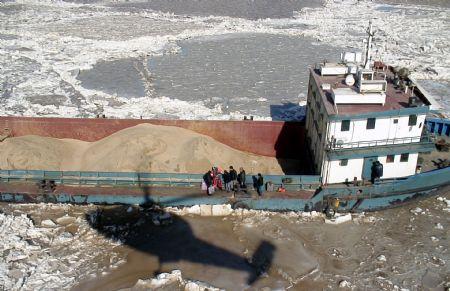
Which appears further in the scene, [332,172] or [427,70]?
[427,70]

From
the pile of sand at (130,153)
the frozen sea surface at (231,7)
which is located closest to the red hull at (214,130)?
the pile of sand at (130,153)

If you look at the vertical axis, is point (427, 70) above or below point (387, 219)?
above

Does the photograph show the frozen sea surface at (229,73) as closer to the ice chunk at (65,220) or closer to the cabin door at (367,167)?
the cabin door at (367,167)

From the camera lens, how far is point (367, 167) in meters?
13.9

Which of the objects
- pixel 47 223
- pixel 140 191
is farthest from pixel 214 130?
pixel 47 223

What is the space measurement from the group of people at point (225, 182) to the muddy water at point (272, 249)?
811 mm

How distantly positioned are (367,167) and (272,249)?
381 cm

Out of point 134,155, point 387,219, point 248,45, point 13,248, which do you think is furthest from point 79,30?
point 387,219

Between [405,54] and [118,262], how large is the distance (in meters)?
24.4

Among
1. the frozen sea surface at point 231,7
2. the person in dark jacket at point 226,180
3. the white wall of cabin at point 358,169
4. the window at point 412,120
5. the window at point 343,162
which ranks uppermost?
the frozen sea surface at point 231,7

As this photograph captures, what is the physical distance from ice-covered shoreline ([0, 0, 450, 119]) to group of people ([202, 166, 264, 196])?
282 inches

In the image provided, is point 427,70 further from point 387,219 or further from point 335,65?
point 387,219

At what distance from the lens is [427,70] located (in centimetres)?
2692

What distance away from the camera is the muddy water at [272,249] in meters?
11.9
